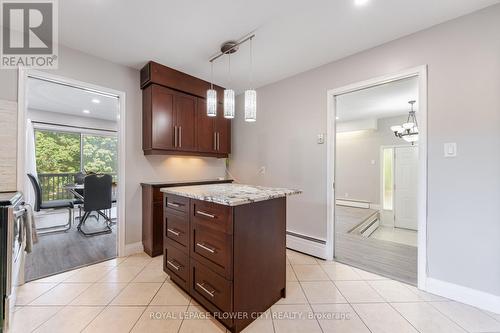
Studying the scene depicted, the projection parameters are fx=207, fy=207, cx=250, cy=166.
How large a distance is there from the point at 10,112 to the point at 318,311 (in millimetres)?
3427

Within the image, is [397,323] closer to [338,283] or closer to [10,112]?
[338,283]

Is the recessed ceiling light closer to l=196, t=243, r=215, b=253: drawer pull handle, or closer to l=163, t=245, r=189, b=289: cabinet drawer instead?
l=196, t=243, r=215, b=253: drawer pull handle

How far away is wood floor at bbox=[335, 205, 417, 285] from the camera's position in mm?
2389

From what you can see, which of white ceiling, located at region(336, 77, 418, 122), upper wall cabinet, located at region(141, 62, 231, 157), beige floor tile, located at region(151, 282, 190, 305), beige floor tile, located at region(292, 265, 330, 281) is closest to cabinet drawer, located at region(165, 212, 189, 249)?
beige floor tile, located at region(151, 282, 190, 305)

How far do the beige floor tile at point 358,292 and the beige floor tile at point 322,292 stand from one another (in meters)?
0.07

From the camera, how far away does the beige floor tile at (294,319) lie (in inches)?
60.1

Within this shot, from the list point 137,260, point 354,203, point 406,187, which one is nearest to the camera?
point 137,260

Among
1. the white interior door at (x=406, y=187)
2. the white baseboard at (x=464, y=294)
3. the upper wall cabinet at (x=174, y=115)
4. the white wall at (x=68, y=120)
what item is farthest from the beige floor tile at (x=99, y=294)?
the white interior door at (x=406, y=187)

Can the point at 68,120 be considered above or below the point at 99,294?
above

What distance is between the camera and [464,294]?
1812 mm

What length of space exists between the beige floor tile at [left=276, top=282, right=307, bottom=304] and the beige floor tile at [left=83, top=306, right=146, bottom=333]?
120 cm

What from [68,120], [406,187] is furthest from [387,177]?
[68,120]

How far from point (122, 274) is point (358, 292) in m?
2.47

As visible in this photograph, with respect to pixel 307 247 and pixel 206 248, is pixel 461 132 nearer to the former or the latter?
pixel 307 247
